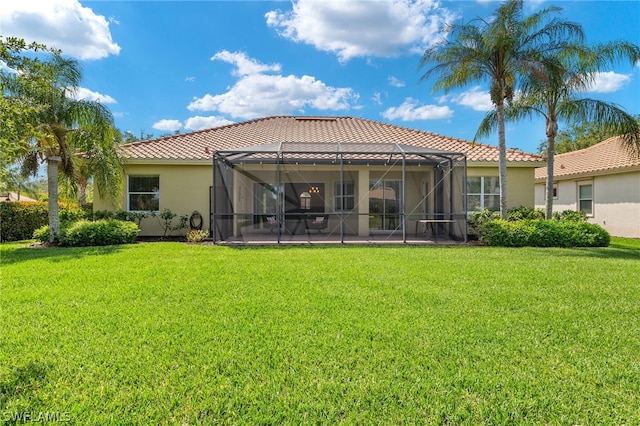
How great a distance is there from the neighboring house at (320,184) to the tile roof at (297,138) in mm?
83

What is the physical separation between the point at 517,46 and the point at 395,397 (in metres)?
12.0

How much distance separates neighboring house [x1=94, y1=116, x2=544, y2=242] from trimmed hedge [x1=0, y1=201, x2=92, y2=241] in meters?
1.16

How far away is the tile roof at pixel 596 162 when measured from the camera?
1488 cm

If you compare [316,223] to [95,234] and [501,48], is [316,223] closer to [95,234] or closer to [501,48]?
[95,234]

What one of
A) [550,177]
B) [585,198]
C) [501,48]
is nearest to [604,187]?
[585,198]

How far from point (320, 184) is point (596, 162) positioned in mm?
13711

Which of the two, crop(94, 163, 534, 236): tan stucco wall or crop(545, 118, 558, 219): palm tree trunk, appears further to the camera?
crop(94, 163, 534, 236): tan stucco wall

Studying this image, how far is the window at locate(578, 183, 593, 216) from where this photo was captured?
1670 cm

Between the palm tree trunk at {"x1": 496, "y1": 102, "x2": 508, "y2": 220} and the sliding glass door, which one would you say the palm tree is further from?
the sliding glass door

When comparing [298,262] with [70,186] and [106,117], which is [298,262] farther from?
[70,186]

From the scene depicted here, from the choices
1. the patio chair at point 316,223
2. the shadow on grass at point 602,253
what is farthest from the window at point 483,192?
the patio chair at point 316,223

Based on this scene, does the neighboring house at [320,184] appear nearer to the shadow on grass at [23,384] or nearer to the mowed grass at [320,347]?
the mowed grass at [320,347]

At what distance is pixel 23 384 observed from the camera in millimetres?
2693

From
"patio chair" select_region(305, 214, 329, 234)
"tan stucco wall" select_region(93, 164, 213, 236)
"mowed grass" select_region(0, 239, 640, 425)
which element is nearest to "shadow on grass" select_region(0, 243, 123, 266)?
"mowed grass" select_region(0, 239, 640, 425)
